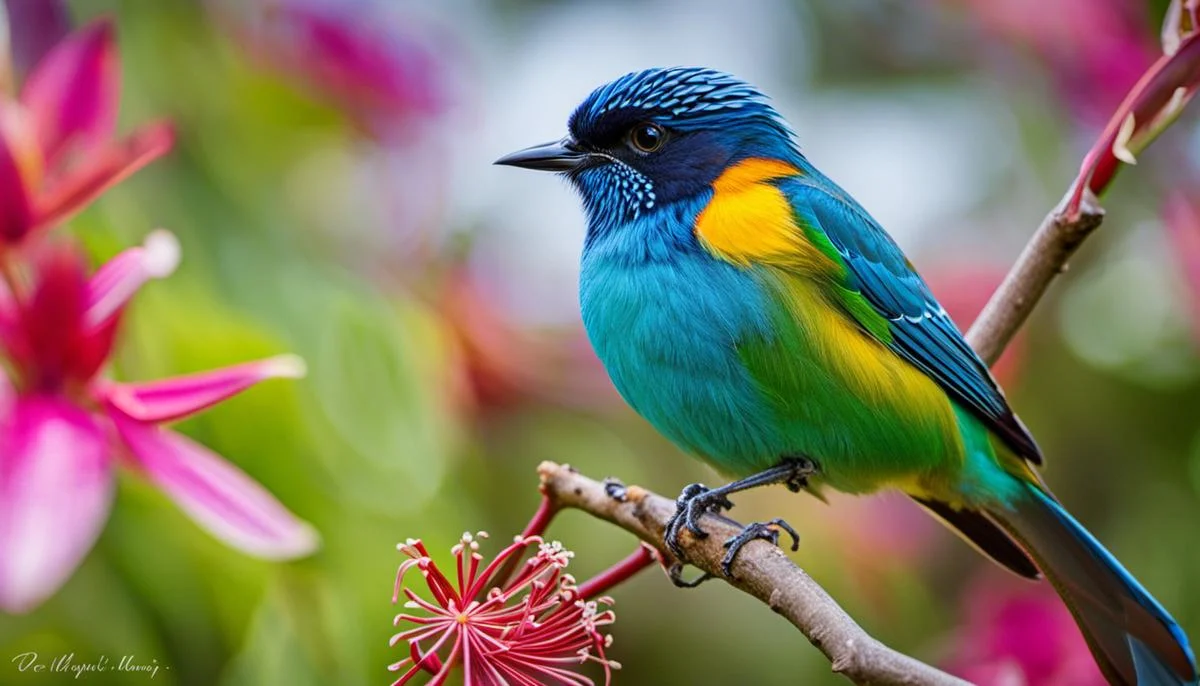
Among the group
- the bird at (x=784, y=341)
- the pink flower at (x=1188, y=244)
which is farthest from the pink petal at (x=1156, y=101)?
the pink flower at (x=1188, y=244)

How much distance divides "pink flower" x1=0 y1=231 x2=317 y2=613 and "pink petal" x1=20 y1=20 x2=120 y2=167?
0.60ft

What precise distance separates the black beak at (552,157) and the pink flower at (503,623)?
103 cm

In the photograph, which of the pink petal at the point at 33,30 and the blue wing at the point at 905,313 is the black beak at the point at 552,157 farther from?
the pink petal at the point at 33,30

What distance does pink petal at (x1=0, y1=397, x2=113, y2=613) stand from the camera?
4.34ft

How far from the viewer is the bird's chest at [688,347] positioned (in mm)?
2105

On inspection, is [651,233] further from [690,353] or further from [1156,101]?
[1156,101]

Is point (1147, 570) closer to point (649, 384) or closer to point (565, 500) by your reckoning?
point (649, 384)

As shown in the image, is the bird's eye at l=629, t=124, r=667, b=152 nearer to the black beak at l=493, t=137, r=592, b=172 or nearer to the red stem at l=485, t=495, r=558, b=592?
the black beak at l=493, t=137, r=592, b=172

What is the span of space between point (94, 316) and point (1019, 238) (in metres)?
2.86

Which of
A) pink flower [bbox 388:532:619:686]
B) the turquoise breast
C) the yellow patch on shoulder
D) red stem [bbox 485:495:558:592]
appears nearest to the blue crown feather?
the yellow patch on shoulder

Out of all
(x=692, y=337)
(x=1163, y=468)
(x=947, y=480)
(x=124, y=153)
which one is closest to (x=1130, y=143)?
(x=692, y=337)

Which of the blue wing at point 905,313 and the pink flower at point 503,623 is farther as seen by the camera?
the blue wing at point 905,313

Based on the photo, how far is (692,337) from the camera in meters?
2.10

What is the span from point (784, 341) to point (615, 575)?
27.2 inches
